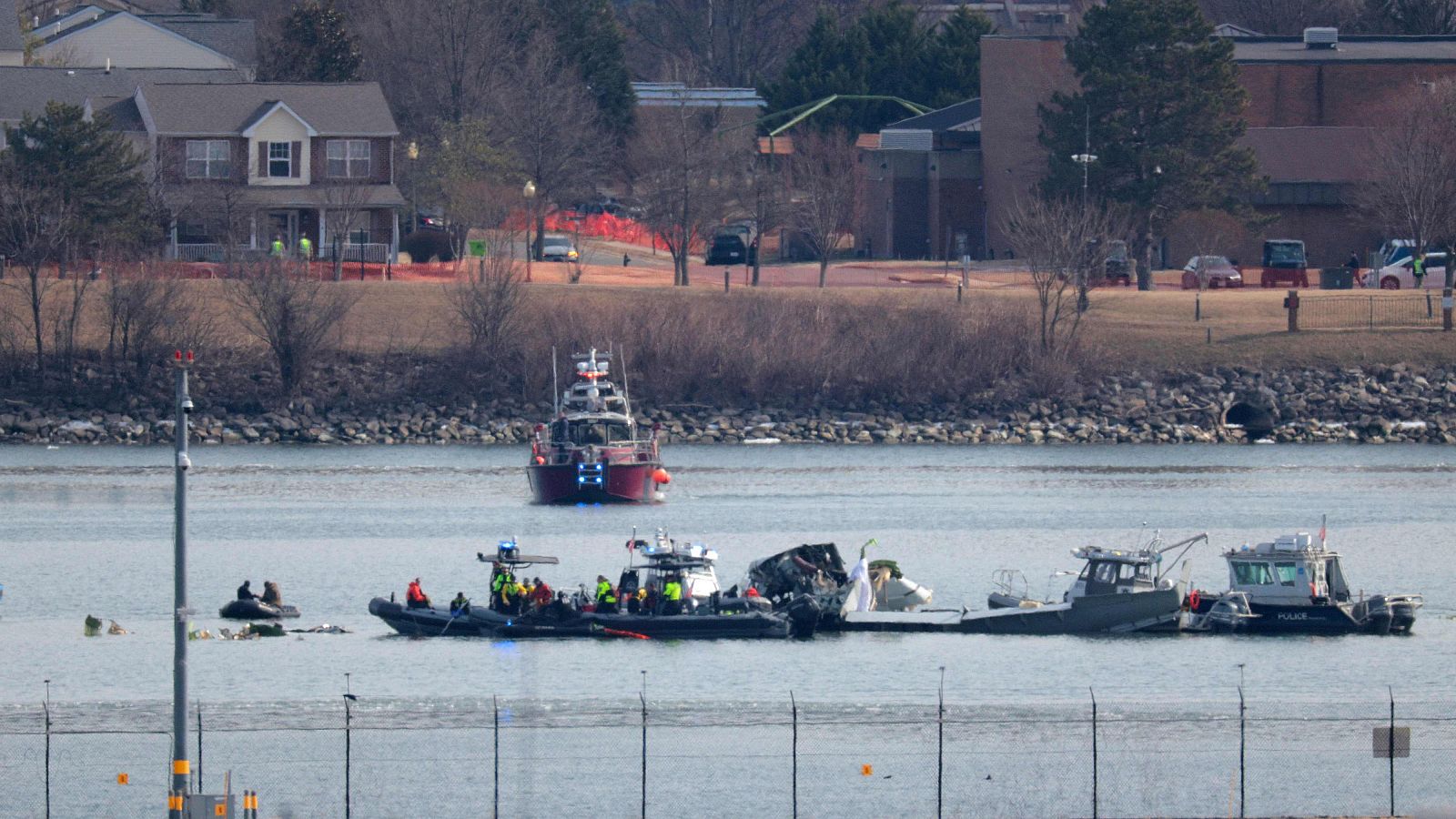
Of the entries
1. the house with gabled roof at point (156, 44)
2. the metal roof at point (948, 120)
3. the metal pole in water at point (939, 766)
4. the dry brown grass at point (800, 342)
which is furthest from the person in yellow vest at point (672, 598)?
the house with gabled roof at point (156, 44)

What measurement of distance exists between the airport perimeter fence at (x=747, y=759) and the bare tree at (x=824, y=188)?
66.4m

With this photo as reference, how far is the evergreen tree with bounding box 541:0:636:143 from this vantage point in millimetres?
141625

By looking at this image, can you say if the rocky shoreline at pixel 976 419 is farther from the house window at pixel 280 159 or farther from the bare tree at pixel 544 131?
the bare tree at pixel 544 131

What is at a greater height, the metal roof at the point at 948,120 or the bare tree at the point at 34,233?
the metal roof at the point at 948,120

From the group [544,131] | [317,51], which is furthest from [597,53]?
[317,51]

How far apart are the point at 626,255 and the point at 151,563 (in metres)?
60.9

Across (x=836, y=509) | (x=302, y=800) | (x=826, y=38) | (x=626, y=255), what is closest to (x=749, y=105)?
(x=826, y=38)

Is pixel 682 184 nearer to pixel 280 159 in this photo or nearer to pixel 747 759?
pixel 280 159

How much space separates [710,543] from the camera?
6266 cm

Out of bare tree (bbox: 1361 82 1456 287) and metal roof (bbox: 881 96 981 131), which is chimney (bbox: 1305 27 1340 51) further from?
metal roof (bbox: 881 96 981 131)

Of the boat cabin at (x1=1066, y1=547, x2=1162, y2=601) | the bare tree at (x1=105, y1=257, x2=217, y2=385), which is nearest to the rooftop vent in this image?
the bare tree at (x1=105, y1=257, x2=217, y2=385)

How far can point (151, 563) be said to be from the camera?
61156 millimetres

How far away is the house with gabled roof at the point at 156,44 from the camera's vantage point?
4988 inches

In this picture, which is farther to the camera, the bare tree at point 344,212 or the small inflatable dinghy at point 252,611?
the bare tree at point 344,212
